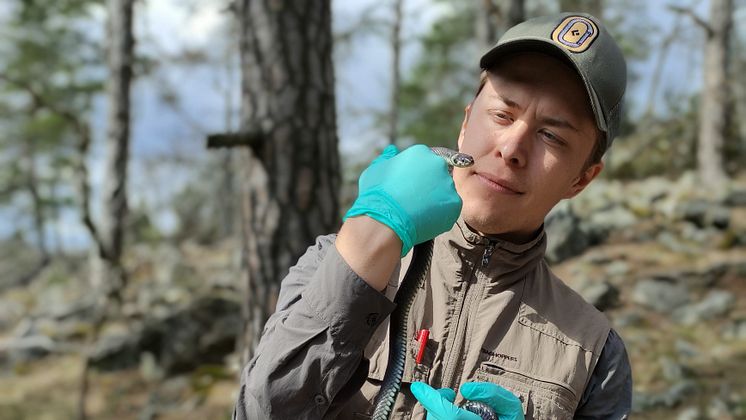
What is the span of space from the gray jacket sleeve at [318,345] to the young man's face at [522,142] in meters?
0.53

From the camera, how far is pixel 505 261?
6.48 feet

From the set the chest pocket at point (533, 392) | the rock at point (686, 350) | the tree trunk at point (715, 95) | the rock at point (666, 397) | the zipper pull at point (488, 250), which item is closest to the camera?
the chest pocket at point (533, 392)

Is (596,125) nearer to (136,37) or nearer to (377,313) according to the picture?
(377,313)

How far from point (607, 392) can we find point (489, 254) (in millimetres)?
586

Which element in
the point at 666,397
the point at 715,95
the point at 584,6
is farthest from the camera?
the point at 584,6

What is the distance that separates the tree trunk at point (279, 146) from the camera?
383cm

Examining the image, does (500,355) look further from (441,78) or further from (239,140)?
(441,78)

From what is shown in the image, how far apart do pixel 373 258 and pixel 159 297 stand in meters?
9.84

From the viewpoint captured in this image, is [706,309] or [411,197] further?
[706,309]

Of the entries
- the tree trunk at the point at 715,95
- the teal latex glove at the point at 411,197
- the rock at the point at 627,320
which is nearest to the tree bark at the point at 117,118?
the rock at the point at 627,320

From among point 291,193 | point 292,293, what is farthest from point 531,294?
point 291,193

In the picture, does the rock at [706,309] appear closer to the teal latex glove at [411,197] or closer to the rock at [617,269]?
the rock at [617,269]

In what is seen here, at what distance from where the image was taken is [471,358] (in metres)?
1.88

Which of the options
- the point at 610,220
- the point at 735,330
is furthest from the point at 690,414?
the point at 610,220
